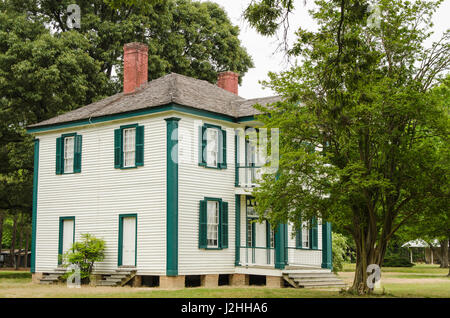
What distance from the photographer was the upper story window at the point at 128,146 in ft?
81.3

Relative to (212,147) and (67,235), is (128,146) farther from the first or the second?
(67,235)

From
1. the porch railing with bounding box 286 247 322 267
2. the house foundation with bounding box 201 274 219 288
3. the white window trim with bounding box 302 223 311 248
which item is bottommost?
the house foundation with bounding box 201 274 219 288

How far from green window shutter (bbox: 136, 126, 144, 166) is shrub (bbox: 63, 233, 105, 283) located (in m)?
3.43

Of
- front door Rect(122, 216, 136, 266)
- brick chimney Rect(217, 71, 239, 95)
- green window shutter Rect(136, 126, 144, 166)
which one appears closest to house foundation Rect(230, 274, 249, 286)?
front door Rect(122, 216, 136, 266)

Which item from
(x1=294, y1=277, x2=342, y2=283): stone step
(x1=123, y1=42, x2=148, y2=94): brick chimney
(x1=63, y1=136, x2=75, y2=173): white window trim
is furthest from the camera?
(x1=123, y1=42, x2=148, y2=94): brick chimney

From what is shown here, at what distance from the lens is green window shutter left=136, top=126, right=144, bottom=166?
24609 mm

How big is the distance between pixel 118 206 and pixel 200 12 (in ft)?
53.5

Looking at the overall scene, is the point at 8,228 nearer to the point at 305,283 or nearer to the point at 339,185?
the point at 305,283

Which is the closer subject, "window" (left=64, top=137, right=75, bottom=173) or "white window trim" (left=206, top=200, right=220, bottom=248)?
"white window trim" (left=206, top=200, right=220, bottom=248)

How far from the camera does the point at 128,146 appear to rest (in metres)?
25.4

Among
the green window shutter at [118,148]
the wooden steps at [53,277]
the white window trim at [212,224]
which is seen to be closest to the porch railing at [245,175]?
the white window trim at [212,224]

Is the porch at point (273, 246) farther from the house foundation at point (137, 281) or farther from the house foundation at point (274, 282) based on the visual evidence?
the house foundation at point (137, 281)

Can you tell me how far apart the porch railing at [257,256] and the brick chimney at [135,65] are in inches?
340

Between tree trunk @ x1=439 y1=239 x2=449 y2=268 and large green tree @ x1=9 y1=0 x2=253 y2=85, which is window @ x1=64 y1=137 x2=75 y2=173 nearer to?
large green tree @ x1=9 y1=0 x2=253 y2=85
